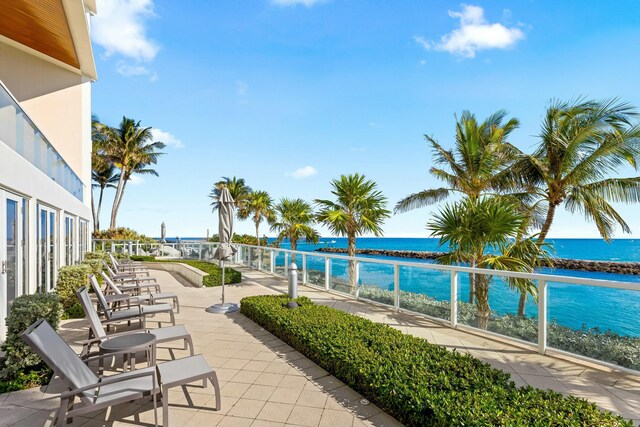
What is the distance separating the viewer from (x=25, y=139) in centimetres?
600

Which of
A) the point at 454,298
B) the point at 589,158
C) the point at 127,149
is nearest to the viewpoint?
the point at 454,298

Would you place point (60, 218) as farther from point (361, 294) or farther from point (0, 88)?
point (361, 294)

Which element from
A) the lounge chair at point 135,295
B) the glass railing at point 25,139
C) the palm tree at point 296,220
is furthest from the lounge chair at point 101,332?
the palm tree at point 296,220

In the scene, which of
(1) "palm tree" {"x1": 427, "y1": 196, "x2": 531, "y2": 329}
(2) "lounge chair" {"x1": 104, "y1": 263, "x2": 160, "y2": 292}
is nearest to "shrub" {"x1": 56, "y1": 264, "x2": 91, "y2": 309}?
(2) "lounge chair" {"x1": 104, "y1": 263, "x2": 160, "y2": 292}

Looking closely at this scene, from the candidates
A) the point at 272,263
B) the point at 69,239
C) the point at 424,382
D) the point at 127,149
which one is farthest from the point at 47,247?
the point at 127,149

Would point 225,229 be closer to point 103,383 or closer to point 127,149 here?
point 103,383

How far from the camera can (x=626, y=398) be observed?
342 centimetres

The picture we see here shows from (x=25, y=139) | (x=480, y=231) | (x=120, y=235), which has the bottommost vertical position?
(x=120, y=235)

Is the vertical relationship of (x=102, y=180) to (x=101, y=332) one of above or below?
above

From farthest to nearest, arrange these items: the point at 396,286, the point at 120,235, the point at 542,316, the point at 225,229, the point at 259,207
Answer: the point at 259,207
the point at 120,235
the point at 225,229
the point at 396,286
the point at 542,316

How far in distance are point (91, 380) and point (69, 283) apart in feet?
18.1

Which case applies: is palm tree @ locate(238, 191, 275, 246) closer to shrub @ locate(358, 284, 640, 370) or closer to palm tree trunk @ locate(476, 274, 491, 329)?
shrub @ locate(358, 284, 640, 370)

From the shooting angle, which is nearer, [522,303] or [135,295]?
[522,303]

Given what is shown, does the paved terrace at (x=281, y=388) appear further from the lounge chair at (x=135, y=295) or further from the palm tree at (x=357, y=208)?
the palm tree at (x=357, y=208)
